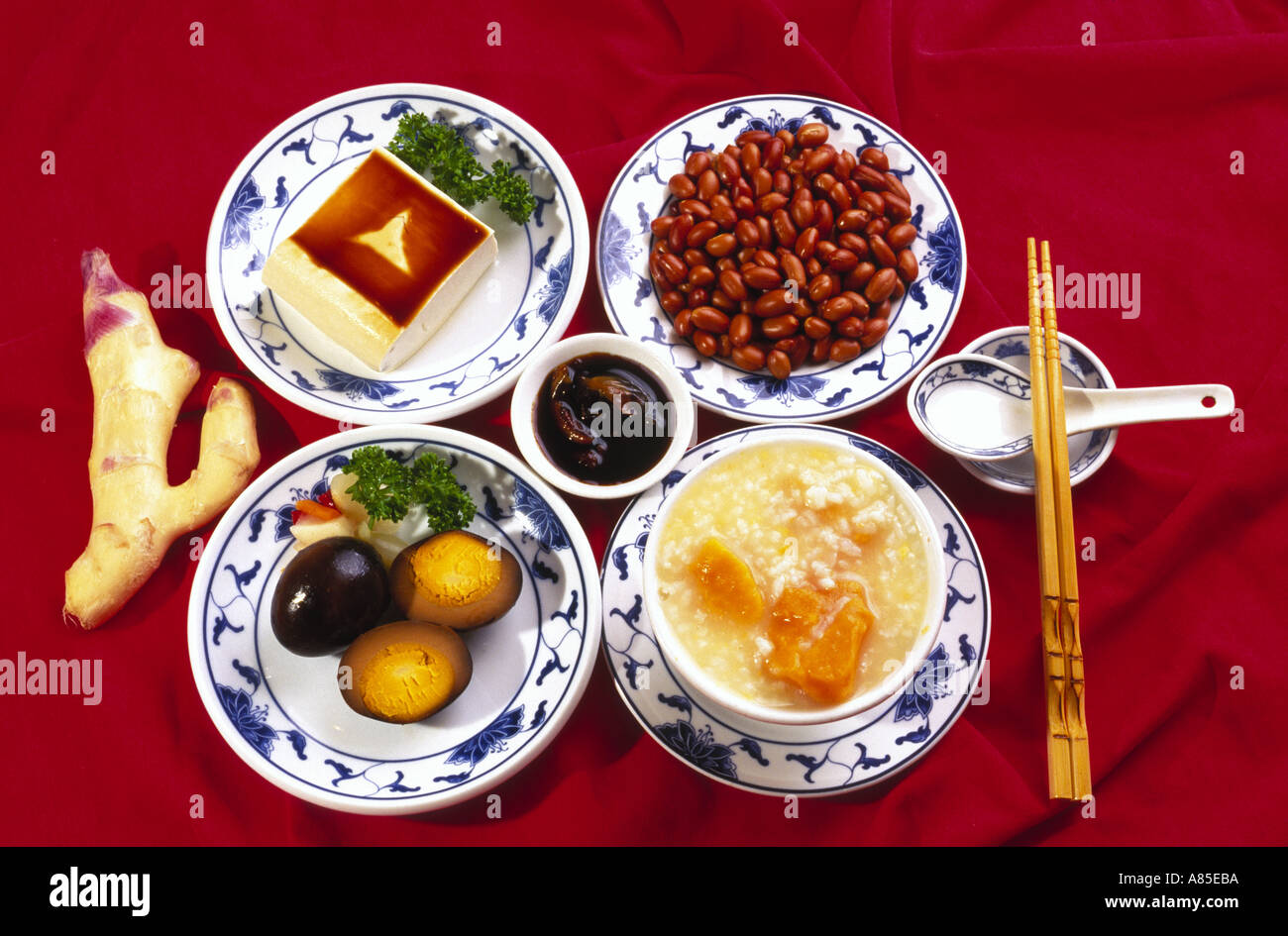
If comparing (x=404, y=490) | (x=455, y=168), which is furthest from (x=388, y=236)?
(x=404, y=490)

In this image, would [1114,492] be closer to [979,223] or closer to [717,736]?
[979,223]

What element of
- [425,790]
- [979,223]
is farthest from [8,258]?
[979,223]

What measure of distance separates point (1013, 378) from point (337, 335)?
1.86 metres

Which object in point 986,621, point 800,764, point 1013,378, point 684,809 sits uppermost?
point 1013,378

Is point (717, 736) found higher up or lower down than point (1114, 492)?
lower down

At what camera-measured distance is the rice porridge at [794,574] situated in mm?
2062

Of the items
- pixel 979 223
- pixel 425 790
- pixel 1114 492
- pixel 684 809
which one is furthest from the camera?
pixel 979 223

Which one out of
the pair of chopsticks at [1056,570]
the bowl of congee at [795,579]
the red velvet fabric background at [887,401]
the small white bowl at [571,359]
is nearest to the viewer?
the bowl of congee at [795,579]

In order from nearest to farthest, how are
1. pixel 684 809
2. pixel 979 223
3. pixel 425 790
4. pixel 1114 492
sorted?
pixel 425 790
pixel 684 809
pixel 1114 492
pixel 979 223

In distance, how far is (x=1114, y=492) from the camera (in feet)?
9.00

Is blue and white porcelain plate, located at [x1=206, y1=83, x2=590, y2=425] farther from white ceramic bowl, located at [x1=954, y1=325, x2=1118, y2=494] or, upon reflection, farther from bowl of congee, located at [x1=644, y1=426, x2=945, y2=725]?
white ceramic bowl, located at [x1=954, y1=325, x2=1118, y2=494]

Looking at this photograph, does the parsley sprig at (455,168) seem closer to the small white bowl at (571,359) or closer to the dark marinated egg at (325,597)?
the small white bowl at (571,359)

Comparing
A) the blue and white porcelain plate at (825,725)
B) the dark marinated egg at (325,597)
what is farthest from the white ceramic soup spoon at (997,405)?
the dark marinated egg at (325,597)

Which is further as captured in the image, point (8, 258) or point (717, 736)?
point (8, 258)
